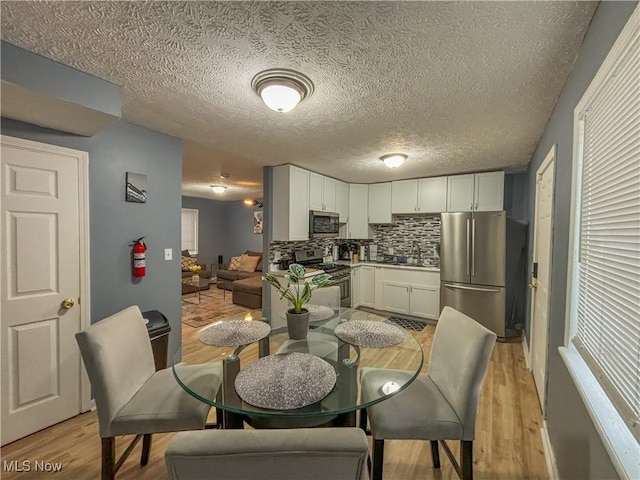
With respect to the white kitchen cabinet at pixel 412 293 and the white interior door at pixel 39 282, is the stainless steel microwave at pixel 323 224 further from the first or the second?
the white interior door at pixel 39 282

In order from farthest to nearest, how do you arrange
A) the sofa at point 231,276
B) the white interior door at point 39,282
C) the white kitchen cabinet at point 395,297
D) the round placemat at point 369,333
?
the sofa at point 231,276
the white kitchen cabinet at point 395,297
the white interior door at point 39,282
the round placemat at point 369,333

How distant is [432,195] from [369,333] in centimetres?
312

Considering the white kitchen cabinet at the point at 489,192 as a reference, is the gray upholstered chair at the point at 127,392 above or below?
below

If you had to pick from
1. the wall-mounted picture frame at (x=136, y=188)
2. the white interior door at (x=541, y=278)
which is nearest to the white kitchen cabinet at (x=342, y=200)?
the white interior door at (x=541, y=278)

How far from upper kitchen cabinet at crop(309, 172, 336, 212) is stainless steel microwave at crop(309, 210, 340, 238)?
0.09 m

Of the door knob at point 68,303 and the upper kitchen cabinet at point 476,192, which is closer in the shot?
the door knob at point 68,303

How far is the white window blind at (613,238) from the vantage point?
32.6 inches

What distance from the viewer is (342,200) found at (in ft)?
Answer: 15.8

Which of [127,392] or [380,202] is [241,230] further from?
[127,392]

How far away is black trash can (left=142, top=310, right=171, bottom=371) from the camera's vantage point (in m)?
2.32

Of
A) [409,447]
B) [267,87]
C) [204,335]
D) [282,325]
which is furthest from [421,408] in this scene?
[267,87]

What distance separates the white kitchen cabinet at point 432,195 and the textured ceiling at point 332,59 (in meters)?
1.58

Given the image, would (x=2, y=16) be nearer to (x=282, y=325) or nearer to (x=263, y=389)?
(x=263, y=389)

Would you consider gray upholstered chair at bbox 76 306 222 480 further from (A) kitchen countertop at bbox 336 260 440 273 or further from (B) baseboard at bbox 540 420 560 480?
(A) kitchen countertop at bbox 336 260 440 273
